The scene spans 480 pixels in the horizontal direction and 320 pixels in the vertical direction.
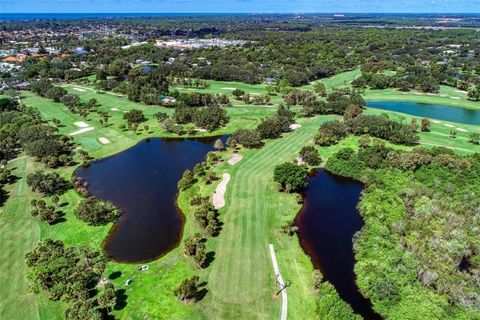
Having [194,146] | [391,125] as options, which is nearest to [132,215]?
[194,146]

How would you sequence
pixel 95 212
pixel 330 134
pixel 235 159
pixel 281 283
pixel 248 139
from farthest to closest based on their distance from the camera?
pixel 330 134 < pixel 248 139 < pixel 235 159 < pixel 95 212 < pixel 281 283

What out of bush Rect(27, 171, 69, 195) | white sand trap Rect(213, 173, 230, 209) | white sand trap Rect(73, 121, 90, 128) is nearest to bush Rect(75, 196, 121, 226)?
bush Rect(27, 171, 69, 195)

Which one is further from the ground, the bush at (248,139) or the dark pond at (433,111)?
the bush at (248,139)

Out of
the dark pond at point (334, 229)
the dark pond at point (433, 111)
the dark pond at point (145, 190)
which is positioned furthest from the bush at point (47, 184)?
the dark pond at point (433, 111)

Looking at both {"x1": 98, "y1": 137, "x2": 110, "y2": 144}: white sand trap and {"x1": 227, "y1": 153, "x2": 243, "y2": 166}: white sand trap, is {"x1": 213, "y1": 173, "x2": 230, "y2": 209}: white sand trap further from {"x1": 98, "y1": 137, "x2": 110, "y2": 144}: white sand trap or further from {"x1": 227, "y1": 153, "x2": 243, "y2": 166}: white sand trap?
{"x1": 98, "y1": 137, "x2": 110, "y2": 144}: white sand trap

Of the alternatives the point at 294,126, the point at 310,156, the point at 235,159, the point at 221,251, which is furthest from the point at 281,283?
the point at 294,126

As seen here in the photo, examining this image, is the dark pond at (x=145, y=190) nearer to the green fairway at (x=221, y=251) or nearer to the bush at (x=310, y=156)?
the green fairway at (x=221, y=251)

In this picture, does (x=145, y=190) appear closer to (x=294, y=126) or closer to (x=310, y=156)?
(x=310, y=156)
